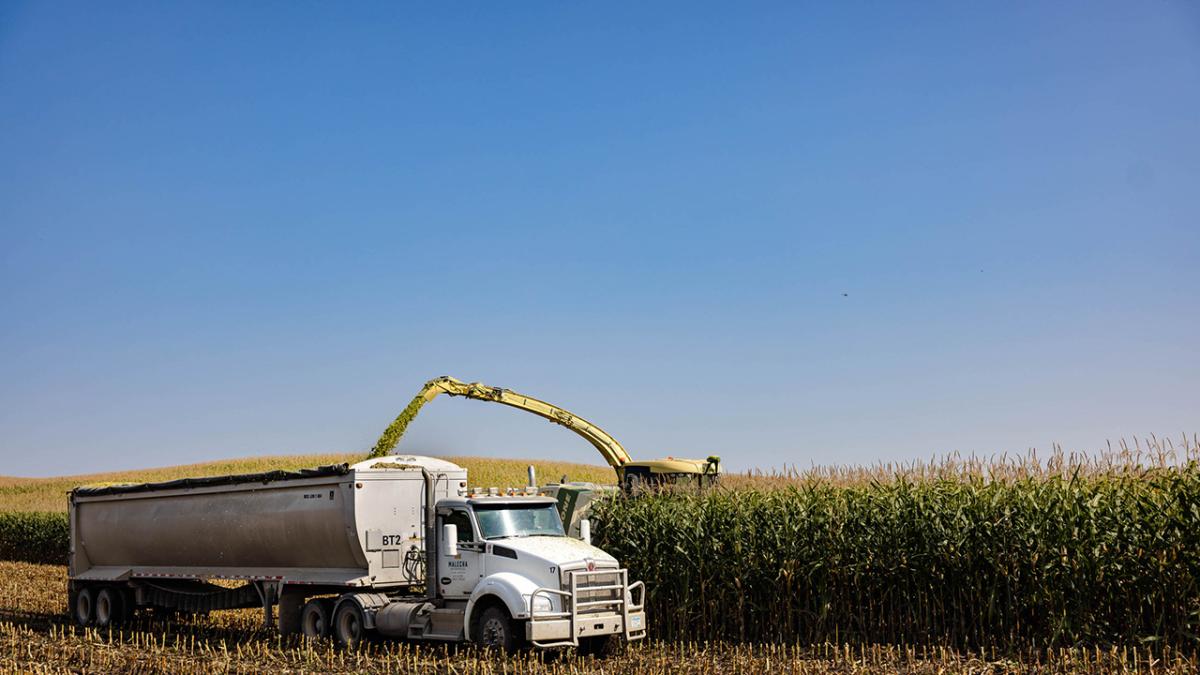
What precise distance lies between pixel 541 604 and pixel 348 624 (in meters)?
4.58

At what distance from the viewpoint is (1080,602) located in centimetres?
1606

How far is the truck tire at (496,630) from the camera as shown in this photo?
54.7 feet

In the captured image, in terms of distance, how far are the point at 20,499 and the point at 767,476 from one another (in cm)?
5055

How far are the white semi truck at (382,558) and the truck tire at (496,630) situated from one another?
24 millimetres

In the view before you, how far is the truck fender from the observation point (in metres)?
16.5

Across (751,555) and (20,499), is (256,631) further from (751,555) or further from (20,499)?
(20,499)

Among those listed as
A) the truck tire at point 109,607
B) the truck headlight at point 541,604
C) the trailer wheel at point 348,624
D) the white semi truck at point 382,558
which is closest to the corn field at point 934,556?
the white semi truck at point 382,558

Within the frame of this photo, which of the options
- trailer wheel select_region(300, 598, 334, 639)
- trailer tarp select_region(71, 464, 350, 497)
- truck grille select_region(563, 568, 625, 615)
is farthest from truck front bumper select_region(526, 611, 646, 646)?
trailer wheel select_region(300, 598, 334, 639)

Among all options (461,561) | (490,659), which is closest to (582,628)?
(490,659)

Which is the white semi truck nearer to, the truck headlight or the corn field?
the truck headlight

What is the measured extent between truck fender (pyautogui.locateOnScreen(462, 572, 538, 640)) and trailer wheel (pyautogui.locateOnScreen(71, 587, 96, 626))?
12294mm

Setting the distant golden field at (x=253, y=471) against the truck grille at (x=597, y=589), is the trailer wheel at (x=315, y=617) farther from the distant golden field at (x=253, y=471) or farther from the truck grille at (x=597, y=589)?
the distant golden field at (x=253, y=471)

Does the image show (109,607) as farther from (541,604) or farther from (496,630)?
(541,604)

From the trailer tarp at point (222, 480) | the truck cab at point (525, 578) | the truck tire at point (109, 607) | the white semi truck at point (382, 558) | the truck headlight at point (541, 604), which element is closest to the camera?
the truck headlight at point (541, 604)
